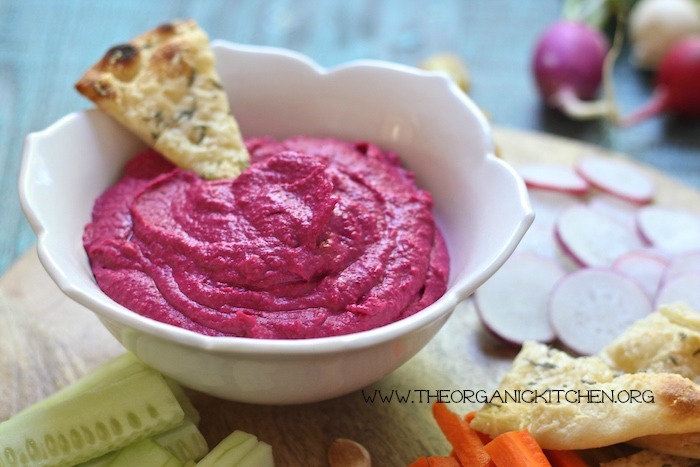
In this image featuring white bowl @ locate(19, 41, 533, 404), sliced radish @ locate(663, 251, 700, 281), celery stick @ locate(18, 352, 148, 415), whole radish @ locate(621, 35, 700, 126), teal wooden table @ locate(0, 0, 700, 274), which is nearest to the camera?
white bowl @ locate(19, 41, 533, 404)

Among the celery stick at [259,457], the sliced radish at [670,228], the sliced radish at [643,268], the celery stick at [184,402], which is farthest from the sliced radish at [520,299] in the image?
the celery stick at [184,402]

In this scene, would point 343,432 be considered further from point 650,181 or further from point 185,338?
point 650,181

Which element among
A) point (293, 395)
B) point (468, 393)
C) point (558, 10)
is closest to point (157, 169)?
point (293, 395)

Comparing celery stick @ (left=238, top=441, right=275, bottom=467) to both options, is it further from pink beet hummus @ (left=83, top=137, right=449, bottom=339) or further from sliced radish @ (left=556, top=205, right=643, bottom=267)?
sliced radish @ (left=556, top=205, right=643, bottom=267)

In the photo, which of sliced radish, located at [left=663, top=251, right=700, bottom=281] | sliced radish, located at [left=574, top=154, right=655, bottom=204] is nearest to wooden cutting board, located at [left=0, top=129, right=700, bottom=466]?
sliced radish, located at [left=663, top=251, right=700, bottom=281]

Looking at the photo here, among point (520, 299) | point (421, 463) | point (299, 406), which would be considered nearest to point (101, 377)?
point (299, 406)

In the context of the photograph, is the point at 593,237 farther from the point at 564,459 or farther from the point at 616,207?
the point at 564,459
